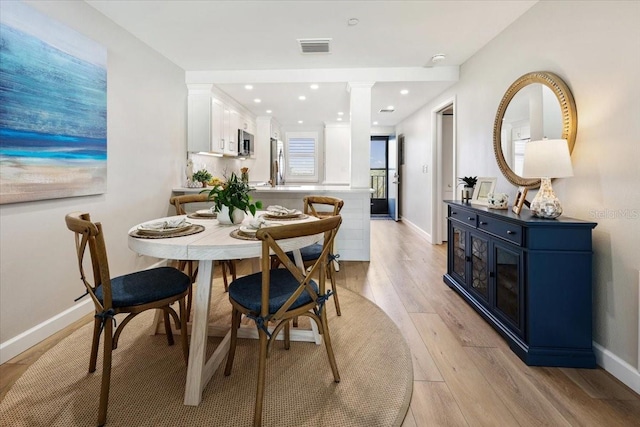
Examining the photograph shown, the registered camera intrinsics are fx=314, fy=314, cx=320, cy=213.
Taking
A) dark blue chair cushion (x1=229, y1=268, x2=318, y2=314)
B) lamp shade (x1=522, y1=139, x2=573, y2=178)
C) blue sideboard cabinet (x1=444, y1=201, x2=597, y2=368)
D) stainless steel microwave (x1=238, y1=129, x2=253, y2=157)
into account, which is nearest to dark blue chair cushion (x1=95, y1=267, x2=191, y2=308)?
dark blue chair cushion (x1=229, y1=268, x2=318, y2=314)

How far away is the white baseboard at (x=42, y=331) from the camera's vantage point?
1.91 meters

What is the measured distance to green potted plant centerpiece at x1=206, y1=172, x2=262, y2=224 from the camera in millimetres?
1929

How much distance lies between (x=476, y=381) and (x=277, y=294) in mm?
1165

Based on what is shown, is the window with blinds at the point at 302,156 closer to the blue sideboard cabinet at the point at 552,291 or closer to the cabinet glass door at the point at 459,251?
the cabinet glass door at the point at 459,251

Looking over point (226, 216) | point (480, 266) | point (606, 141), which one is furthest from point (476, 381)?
point (226, 216)

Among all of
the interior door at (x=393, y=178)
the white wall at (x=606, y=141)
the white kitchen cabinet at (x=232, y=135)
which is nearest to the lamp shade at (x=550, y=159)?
the white wall at (x=606, y=141)

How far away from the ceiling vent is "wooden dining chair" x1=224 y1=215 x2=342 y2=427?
7.61 ft

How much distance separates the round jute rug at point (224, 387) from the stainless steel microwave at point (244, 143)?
3.66m

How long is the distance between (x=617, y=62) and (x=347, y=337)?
7.38 ft

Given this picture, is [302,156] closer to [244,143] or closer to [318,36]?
[244,143]

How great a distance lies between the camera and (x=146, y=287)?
161 centimetres

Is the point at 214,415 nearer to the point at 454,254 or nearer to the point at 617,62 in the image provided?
the point at 454,254

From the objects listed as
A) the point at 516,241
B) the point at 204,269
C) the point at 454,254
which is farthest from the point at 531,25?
the point at 204,269

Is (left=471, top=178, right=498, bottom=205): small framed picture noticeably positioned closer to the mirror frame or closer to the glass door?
the mirror frame
